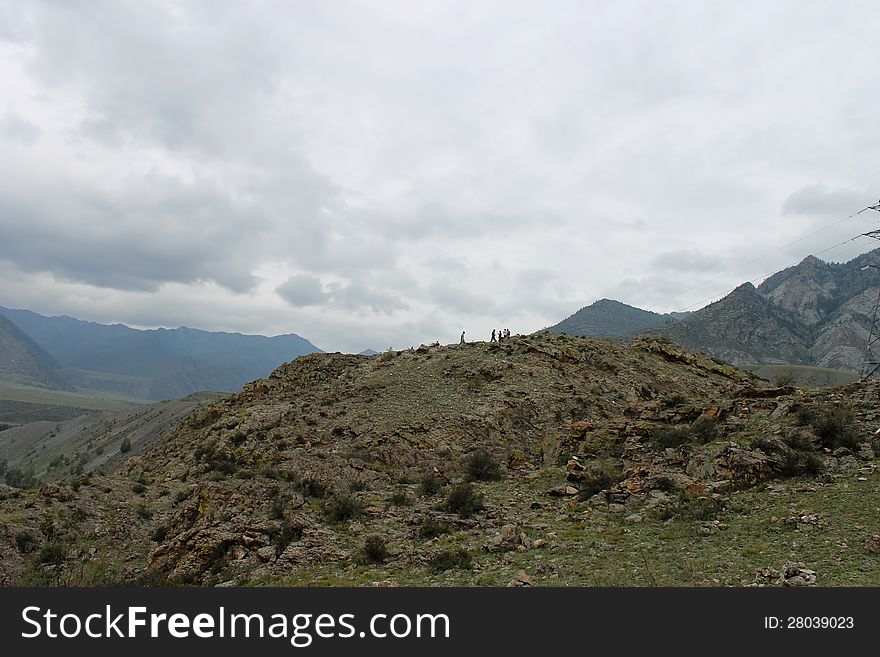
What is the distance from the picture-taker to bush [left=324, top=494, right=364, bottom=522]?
Answer: 15.8 metres

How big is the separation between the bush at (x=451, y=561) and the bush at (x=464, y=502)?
382 cm

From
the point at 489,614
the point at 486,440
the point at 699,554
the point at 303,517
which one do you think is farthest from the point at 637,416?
the point at 489,614

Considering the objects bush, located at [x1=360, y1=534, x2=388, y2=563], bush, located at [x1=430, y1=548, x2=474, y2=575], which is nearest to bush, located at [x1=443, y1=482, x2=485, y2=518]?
bush, located at [x1=360, y1=534, x2=388, y2=563]

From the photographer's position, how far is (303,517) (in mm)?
15586

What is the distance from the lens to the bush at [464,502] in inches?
607

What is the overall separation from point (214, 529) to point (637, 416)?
18883 millimetres

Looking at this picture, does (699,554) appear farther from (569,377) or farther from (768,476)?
(569,377)

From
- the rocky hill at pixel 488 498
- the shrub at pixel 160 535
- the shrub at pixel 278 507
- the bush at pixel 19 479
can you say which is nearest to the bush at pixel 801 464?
the rocky hill at pixel 488 498

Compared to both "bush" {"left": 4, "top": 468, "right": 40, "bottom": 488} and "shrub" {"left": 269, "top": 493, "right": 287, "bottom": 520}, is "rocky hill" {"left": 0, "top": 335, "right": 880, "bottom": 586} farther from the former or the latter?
"bush" {"left": 4, "top": 468, "right": 40, "bottom": 488}

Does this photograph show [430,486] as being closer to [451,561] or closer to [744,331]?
[451,561]

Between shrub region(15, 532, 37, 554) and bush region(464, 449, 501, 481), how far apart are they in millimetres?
15015

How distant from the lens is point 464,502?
52.6ft

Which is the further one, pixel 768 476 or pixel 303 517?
pixel 303 517

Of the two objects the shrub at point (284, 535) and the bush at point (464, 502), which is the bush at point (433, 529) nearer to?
the bush at point (464, 502)
